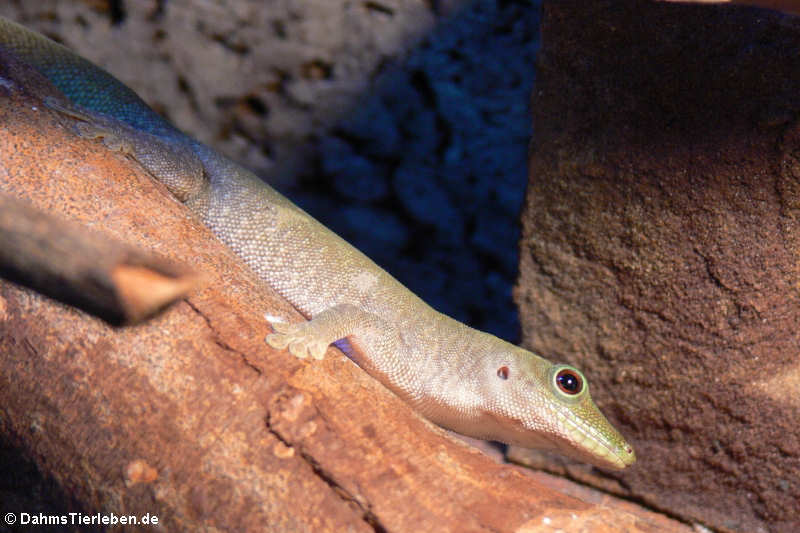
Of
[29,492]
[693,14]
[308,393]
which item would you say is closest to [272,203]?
[308,393]

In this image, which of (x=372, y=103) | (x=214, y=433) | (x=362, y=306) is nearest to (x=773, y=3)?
(x=362, y=306)

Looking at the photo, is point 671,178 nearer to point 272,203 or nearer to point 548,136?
point 548,136

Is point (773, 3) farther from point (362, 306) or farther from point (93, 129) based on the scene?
point (93, 129)

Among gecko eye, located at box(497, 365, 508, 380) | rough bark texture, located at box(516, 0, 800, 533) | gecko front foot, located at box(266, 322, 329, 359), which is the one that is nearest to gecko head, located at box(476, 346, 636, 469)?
gecko eye, located at box(497, 365, 508, 380)

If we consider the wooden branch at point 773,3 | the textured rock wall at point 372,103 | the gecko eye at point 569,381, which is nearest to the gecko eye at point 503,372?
the gecko eye at point 569,381

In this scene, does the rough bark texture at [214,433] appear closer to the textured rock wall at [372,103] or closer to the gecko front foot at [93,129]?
the gecko front foot at [93,129]
